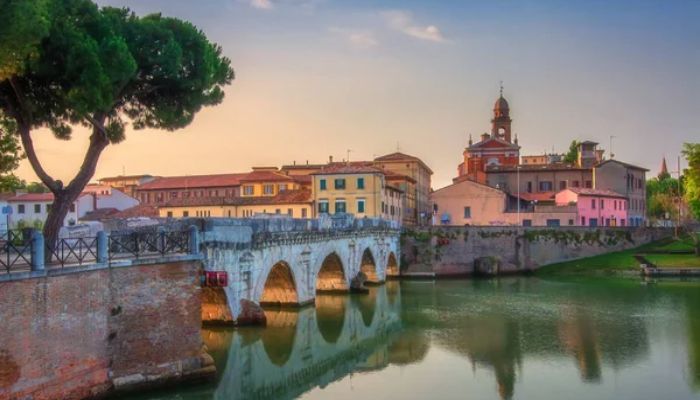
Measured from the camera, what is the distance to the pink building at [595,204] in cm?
7981

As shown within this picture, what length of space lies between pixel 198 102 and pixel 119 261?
8159mm

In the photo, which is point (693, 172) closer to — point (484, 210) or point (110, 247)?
point (484, 210)

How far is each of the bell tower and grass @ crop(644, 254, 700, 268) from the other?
47.3 meters

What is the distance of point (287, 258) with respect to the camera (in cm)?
3853

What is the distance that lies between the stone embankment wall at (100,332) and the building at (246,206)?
47583mm

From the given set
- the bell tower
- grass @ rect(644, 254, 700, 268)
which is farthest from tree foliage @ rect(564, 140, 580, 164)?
grass @ rect(644, 254, 700, 268)

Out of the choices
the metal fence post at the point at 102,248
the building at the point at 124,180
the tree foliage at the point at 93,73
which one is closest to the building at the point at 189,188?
the building at the point at 124,180

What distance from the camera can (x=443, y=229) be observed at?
69.2 metres

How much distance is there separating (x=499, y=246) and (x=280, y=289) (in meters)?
34.1

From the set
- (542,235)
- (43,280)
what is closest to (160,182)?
(542,235)

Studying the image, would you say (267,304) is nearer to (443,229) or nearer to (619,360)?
(619,360)

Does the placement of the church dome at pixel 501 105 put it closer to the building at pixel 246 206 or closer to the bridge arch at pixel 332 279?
the building at pixel 246 206

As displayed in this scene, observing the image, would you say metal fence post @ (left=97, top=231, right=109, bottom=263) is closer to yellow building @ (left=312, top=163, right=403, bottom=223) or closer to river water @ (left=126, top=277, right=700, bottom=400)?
river water @ (left=126, top=277, right=700, bottom=400)

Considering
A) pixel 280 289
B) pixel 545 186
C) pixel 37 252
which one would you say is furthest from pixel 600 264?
pixel 37 252
